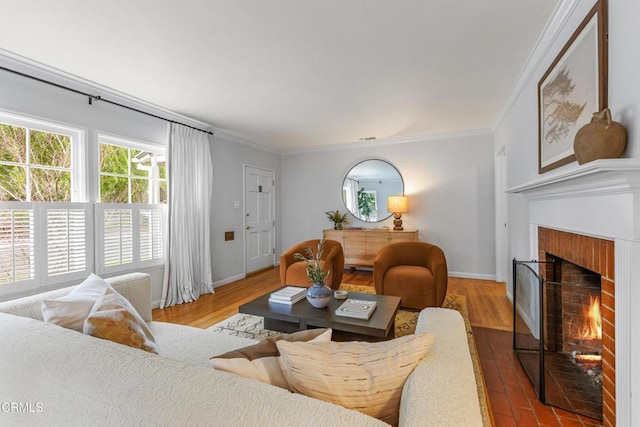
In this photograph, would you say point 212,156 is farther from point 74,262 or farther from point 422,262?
point 422,262

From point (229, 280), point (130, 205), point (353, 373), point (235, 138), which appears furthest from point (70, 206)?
point (353, 373)

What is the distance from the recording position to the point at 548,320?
199 cm

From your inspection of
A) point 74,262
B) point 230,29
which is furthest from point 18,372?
point 74,262

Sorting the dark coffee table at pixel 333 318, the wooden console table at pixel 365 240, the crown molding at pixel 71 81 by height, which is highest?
the crown molding at pixel 71 81

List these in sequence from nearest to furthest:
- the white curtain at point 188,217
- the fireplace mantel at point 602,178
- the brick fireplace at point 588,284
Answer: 1. the fireplace mantel at point 602,178
2. the brick fireplace at point 588,284
3. the white curtain at point 188,217

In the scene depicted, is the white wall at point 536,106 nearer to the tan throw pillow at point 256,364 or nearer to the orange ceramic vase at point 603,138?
the orange ceramic vase at point 603,138

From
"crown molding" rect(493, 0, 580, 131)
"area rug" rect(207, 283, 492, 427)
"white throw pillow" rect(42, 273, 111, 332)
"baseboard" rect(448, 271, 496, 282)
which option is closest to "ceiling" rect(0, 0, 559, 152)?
"crown molding" rect(493, 0, 580, 131)

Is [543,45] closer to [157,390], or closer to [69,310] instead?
[157,390]

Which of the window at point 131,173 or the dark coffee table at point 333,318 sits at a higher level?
the window at point 131,173

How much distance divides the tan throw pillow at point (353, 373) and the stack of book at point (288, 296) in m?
1.55

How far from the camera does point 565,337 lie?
1985mm

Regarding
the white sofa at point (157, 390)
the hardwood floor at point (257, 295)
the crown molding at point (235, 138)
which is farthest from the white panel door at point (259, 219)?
the white sofa at point (157, 390)

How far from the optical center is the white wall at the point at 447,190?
14.8 feet

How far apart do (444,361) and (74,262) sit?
10.8ft
